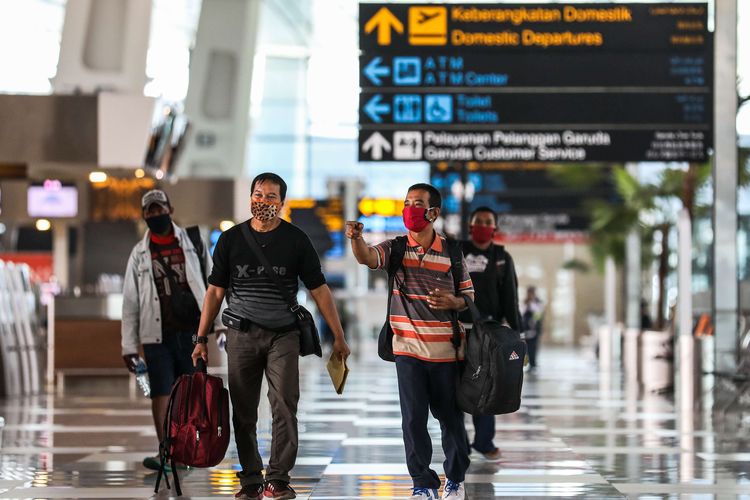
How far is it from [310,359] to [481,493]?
24.0 m

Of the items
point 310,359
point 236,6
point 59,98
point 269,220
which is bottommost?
point 310,359

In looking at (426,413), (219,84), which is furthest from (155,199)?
(219,84)

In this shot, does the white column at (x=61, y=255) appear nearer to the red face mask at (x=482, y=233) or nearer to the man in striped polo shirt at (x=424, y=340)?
the red face mask at (x=482, y=233)

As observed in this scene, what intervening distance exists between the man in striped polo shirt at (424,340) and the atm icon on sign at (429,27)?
24.1ft

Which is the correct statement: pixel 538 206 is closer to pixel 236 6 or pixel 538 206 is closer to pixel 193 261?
pixel 236 6

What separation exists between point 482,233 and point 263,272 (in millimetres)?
2670

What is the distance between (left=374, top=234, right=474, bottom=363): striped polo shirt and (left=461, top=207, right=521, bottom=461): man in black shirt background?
2.16 m

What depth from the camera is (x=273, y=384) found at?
7621mm

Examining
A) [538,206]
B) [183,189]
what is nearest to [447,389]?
[183,189]

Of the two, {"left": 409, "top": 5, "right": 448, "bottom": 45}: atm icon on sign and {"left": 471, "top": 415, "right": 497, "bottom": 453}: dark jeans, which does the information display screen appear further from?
{"left": 471, "top": 415, "right": 497, "bottom": 453}: dark jeans

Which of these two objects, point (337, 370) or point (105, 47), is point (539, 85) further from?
point (105, 47)

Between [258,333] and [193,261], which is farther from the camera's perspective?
[193,261]

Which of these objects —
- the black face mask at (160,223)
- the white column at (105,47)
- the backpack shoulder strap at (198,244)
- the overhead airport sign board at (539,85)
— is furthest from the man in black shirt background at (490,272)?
the white column at (105,47)

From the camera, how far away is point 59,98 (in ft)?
60.1
